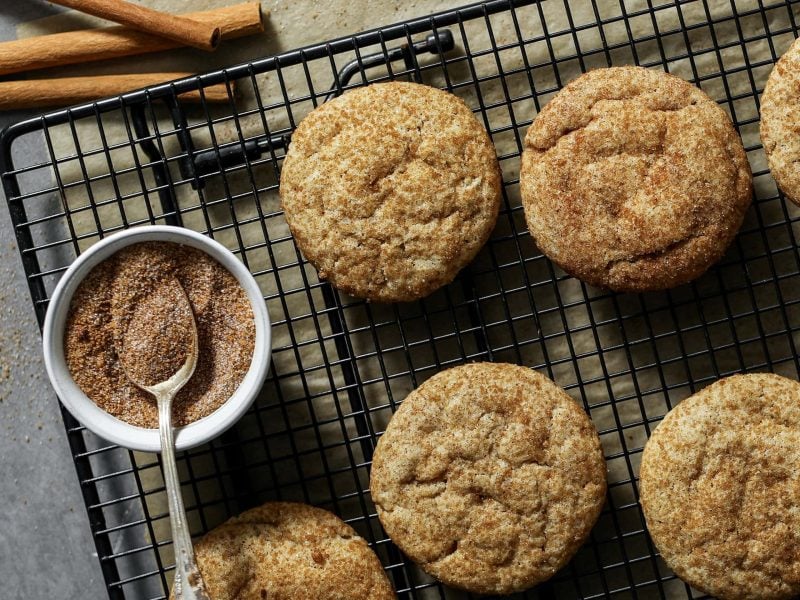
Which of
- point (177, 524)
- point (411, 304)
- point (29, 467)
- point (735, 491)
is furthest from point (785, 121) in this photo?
point (29, 467)

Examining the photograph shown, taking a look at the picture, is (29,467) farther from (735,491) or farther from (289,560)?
(735,491)

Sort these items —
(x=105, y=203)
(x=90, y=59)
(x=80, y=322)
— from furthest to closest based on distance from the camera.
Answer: (x=90, y=59) < (x=105, y=203) < (x=80, y=322)

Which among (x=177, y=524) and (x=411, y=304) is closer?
(x=177, y=524)

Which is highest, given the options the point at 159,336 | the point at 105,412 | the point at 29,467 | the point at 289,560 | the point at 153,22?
the point at 153,22

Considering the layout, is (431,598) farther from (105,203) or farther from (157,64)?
(157,64)

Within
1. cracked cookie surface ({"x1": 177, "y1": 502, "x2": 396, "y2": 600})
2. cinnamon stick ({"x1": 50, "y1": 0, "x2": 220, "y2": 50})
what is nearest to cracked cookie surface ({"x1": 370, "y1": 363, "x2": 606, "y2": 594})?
cracked cookie surface ({"x1": 177, "y1": 502, "x2": 396, "y2": 600})

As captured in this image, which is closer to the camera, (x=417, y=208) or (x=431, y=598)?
(x=417, y=208)

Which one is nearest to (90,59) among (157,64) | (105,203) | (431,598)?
(157,64)
